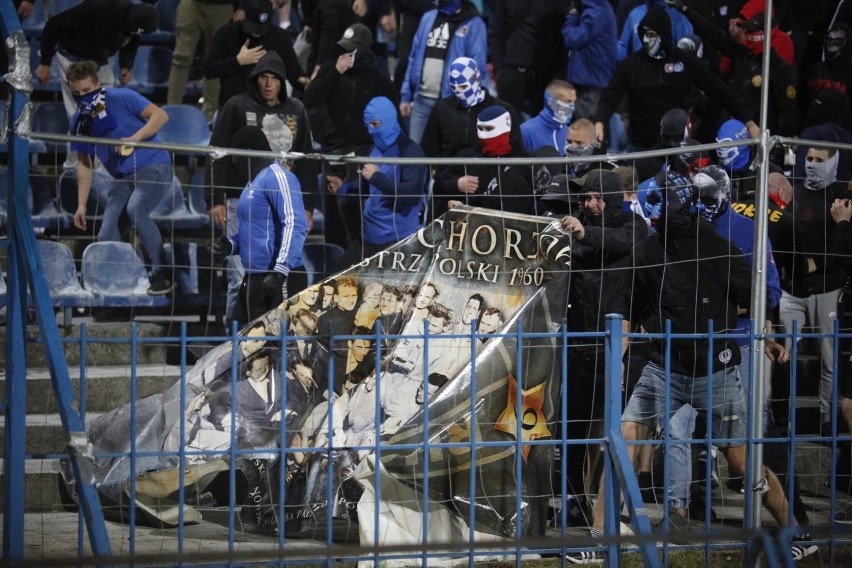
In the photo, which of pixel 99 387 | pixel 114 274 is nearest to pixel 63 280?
pixel 114 274

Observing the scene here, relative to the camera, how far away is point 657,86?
34.2ft

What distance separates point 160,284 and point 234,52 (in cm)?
297

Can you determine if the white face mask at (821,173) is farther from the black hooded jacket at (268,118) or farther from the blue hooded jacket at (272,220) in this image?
the black hooded jacket at (268,118)

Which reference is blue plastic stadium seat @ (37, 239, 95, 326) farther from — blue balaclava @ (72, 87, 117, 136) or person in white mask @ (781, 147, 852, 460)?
person in white mask @ (781, 147, 852, 460)

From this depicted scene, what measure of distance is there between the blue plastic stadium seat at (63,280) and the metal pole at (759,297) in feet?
13.3

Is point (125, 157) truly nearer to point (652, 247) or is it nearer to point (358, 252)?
point (358, 252)

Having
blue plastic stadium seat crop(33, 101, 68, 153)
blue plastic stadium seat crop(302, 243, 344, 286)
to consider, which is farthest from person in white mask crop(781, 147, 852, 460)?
blue plastic stadium seat crop(33, 101, 68, 153)

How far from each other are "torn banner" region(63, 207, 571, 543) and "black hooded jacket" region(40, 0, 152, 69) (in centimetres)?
457

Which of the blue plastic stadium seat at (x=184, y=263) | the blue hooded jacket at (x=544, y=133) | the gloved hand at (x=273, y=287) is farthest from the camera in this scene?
the blue hooded jacket at (x=544, y=133)

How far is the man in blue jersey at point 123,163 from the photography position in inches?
317

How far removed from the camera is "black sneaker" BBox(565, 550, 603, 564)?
6.42m

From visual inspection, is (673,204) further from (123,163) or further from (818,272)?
(123,163)

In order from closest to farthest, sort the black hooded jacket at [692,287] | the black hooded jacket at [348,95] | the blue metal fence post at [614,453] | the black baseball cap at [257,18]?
the blue metal fence post at [614,453] < the black hooded jacket at [692,287] < the black hooded jacket at [348,95] < the black baseball cap at [257,18]

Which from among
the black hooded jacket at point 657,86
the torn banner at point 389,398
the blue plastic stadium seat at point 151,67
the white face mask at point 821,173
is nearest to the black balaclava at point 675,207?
the torn banner at point 389,398
